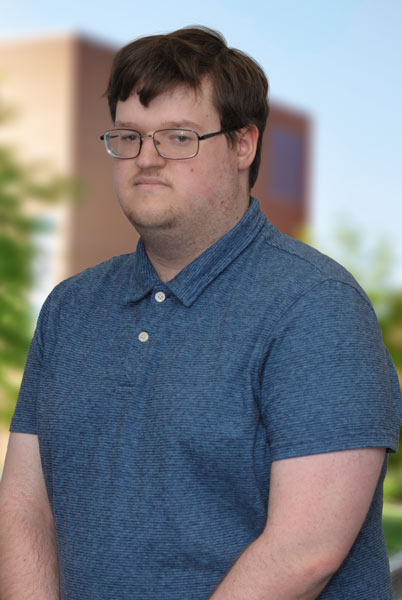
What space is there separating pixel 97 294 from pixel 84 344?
0.38ft

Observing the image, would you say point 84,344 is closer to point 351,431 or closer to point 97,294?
point 97,294

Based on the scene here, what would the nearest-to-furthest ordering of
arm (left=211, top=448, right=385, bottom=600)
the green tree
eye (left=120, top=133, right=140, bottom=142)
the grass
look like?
arm (left=211, top=448, right=385, bottom=600), eye (left=120, top=133, right=140, bottom=142), the grass, the green tree

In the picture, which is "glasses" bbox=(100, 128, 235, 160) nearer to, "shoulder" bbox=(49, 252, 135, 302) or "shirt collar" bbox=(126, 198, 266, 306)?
"shirt collar" bbox=(126, 198, 266, 306)

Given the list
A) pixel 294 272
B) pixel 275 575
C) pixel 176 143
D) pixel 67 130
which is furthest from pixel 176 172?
pixel 67 130

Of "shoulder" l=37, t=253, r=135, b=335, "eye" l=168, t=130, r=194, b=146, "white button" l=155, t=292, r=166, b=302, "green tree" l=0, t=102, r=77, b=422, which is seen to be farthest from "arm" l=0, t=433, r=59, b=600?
"green tree" l=0, t=102, r=77, b=422

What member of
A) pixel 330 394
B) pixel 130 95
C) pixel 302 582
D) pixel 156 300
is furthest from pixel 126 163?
pixel 302 582

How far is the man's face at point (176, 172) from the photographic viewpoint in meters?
1.44

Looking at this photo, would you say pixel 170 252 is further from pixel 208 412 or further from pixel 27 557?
pixel 27 557

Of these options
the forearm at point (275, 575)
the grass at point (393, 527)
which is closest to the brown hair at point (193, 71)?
the forearm at point (275, 575)

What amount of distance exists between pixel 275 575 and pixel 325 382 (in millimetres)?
294

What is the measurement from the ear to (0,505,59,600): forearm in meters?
0.77

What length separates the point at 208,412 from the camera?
52.8 inches

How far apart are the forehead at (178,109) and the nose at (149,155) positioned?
3cm

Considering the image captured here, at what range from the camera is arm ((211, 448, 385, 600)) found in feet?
4.14
